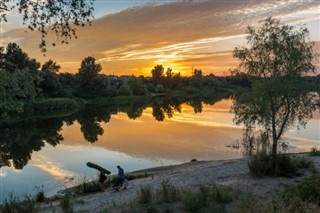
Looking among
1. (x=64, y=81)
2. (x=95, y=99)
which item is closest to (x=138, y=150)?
(x=95, y=99)

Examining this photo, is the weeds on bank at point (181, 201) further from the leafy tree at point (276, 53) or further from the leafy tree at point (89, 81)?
the leafy tree at point (89, 81)

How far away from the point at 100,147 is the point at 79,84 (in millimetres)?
65594

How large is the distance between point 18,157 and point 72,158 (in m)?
4.76

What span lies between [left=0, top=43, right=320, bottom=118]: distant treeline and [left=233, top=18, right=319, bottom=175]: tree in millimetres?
812

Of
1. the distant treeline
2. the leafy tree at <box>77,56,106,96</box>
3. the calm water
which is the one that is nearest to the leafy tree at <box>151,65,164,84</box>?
the distant treeline

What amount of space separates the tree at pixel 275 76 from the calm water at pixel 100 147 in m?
11.6

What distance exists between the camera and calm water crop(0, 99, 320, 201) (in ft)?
77.5

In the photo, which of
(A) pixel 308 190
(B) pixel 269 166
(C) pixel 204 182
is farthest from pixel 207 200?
(B) pixel 269 166

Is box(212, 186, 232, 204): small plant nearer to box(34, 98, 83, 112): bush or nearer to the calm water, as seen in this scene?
the calm water

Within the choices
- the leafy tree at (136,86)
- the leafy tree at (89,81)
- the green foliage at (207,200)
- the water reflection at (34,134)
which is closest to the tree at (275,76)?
the green foliage at (207,200)

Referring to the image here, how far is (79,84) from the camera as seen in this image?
9638cm

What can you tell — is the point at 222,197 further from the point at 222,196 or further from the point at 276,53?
the point at 276,53

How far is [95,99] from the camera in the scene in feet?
305

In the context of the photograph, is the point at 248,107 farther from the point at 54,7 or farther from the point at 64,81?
the point at 64,81
